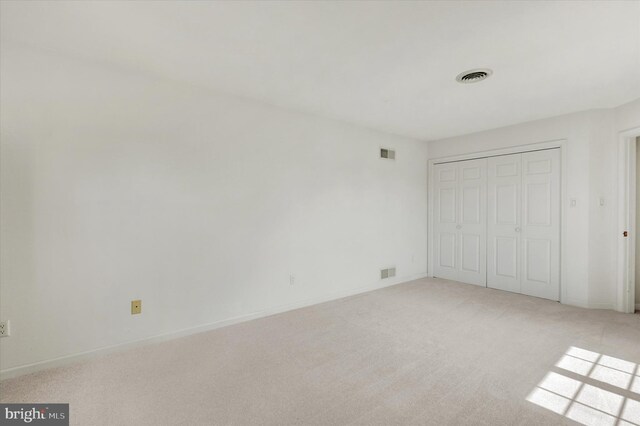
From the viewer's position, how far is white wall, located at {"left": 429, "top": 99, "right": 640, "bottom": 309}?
3.56 metres

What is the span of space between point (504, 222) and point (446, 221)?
911 mm

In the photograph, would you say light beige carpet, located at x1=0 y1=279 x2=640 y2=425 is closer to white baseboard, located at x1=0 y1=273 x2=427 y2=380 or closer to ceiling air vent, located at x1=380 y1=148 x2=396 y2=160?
white baseboard, located at x1=0 y1=273 x2=427 y2=380

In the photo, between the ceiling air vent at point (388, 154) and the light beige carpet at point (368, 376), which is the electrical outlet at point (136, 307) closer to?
the light beige carpet at point (368, 376)

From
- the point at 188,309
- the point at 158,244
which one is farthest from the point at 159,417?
the point at 158,244

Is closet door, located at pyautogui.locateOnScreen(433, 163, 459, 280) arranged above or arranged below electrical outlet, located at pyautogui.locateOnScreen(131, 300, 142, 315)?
above

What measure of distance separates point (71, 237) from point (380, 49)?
9.17ft

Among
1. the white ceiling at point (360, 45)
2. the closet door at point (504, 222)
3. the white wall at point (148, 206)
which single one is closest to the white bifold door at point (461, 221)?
the closet door at point (504, 222)

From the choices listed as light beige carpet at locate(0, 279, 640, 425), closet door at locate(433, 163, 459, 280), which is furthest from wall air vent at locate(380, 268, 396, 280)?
light beige carpet at locate(0, 279, 640, 425)

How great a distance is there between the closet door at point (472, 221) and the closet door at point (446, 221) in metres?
0.09

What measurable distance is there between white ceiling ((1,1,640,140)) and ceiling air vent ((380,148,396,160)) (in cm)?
139

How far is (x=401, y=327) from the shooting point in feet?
10.1

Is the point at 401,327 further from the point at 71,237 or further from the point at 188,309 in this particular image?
the point at 71,237

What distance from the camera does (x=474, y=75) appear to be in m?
2.71

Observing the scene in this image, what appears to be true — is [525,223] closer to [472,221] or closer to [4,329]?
[472,221]
